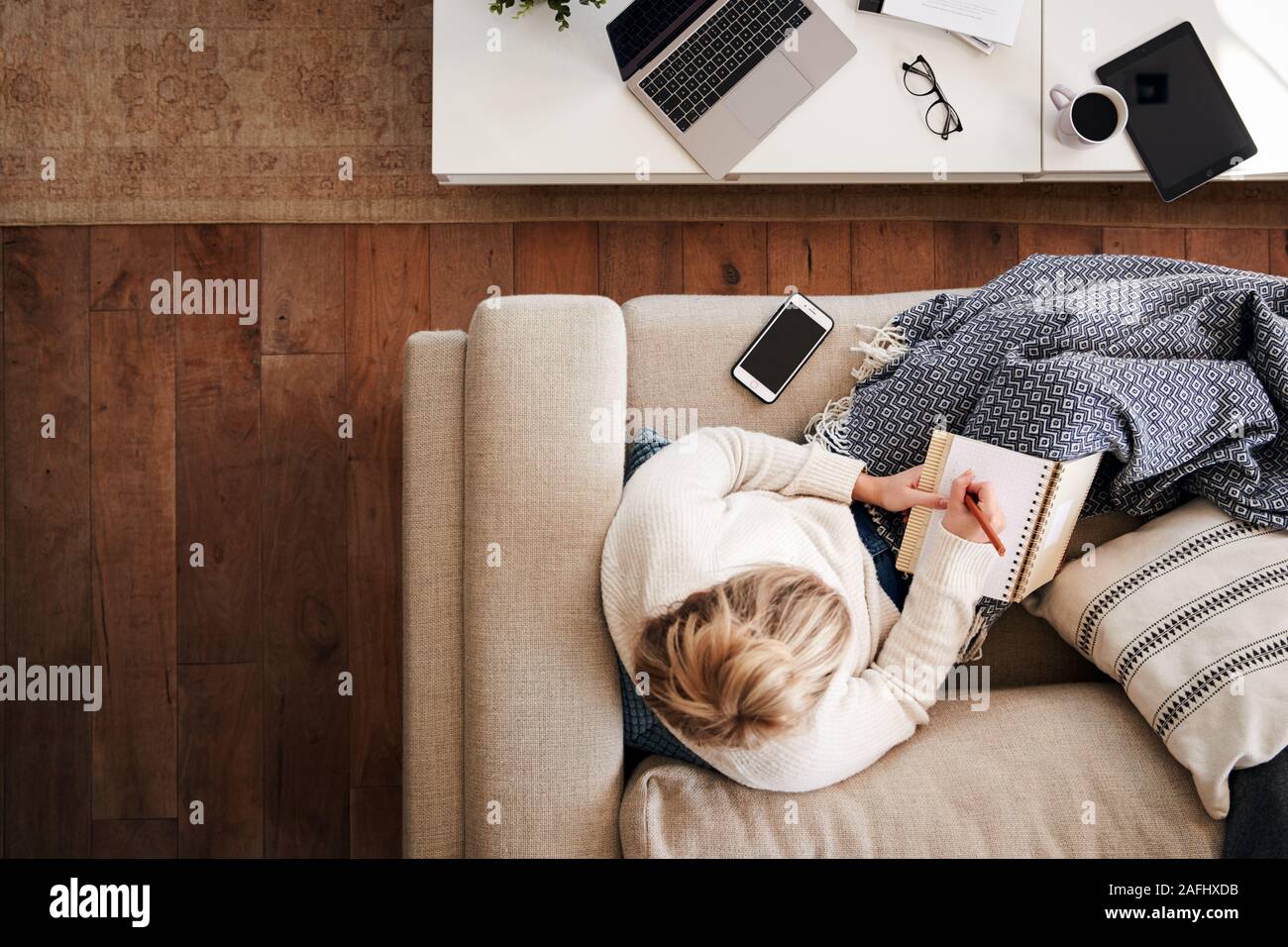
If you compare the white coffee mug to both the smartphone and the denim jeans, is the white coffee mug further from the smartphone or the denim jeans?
the denim jeans

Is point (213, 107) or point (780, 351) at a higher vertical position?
point (213, 107)

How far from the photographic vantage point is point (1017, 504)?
1159 mm

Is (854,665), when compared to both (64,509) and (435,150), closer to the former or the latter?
(435,150)

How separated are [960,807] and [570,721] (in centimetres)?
49

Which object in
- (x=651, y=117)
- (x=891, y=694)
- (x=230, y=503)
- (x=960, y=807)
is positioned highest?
(x=651, y=117)

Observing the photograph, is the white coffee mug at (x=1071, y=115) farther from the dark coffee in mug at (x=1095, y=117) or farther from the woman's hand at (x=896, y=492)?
the woman's hand at (x=896, y=492)

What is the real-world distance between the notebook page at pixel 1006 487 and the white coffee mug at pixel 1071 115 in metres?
0.53

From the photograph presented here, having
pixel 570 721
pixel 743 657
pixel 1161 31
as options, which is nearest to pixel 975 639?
pixel 743 657

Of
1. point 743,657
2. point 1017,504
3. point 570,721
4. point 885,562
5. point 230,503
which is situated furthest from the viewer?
point 230,503

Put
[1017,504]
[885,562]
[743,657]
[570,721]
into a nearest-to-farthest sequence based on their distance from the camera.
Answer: [743,657] < [570,721] < [1017,504] < [885,562]

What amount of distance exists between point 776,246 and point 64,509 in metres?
1.47

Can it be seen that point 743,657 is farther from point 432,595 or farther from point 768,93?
point 768,93
